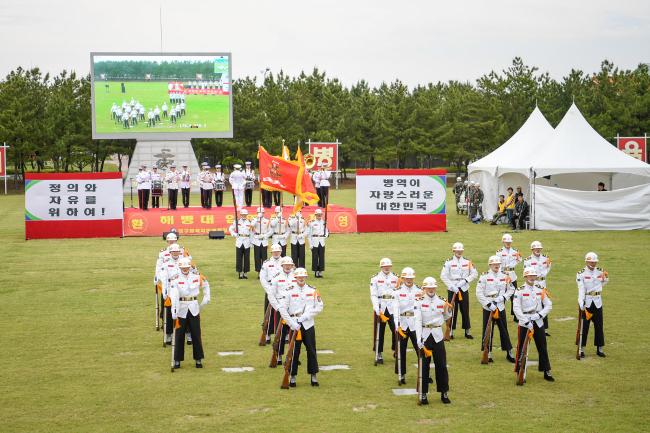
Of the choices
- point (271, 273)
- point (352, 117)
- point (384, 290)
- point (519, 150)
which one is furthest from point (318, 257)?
point (352, 117)

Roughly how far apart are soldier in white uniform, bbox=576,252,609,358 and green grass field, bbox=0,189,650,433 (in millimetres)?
360

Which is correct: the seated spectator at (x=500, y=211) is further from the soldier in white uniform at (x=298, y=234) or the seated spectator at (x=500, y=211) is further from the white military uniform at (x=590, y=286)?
the white military uniform at (x=590, y=286)

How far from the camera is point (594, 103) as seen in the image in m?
Result: 75.9

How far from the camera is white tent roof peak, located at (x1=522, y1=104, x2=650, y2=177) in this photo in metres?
36.9

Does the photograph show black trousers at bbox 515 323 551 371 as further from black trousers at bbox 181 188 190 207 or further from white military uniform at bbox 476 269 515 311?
black trousers at bbox 181 188 190 207

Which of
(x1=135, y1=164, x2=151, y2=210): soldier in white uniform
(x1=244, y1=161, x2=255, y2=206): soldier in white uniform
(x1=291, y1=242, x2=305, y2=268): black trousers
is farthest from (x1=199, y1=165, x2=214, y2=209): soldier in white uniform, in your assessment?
(x1=291, y1=242, x2=305, y2=268): black trousers

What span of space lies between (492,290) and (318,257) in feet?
32.6

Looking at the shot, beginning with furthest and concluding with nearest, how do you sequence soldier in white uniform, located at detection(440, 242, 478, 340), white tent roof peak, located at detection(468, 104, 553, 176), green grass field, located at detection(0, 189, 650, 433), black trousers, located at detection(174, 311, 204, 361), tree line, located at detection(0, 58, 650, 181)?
tree line, located at detection(0, 58, 650, 181) < white tent roof peak, located at detection(468, 104, 553, 176) < soldier in white uniform, located at detection(440, 242, 478, 340) < black trousers, located at detection(174, 311, 204, 361) < green grass field, located at detection(0, 189, 650, 433)

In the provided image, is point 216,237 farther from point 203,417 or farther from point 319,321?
point 203,417

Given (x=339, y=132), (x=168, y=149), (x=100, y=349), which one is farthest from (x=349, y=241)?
(x=339, y=132)

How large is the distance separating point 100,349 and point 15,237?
72.8ft

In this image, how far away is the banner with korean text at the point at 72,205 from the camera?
34812 mm

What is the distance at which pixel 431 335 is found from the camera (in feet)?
42.8

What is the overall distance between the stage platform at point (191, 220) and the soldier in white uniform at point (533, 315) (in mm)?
22338
